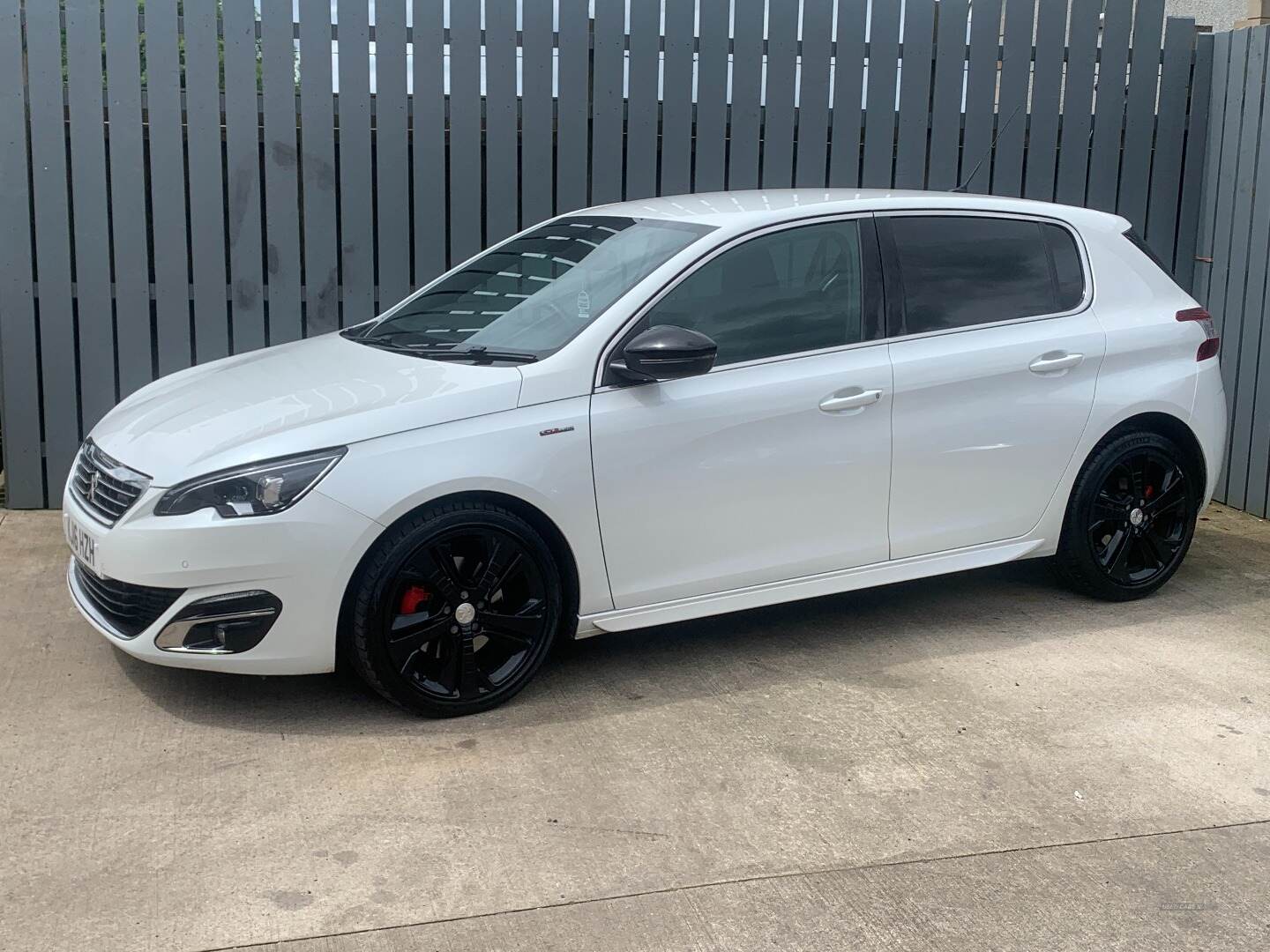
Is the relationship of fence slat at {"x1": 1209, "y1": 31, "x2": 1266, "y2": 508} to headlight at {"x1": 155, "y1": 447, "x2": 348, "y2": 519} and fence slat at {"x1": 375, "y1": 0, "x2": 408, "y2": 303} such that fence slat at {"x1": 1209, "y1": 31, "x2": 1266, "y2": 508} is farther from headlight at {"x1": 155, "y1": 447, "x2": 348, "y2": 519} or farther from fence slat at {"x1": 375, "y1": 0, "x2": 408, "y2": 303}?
headlight at {"x1": 155, "y1": 447, "x2": 348, "y2": 519}

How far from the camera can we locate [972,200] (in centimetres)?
536

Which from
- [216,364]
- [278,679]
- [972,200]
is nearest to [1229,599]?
[972,200]

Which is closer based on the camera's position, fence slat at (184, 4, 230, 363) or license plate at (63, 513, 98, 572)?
license plate at (63, 513, 98, 572)

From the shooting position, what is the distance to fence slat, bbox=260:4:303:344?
678 centimetres

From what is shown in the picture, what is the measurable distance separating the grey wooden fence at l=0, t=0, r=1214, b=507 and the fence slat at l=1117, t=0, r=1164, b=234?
52cm

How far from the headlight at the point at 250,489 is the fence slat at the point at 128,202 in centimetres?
317

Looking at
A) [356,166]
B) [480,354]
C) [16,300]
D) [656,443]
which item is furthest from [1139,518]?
[16,300]

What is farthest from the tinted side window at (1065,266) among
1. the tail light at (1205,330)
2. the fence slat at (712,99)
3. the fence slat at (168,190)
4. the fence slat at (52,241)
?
the fence slat at (52,241)

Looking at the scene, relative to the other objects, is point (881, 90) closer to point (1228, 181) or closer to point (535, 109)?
point (535, 109)

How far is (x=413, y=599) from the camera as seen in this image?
4.26 meters

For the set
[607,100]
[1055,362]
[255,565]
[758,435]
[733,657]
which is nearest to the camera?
[255,565]

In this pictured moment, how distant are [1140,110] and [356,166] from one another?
4463 millimetres

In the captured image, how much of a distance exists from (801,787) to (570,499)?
1177mm

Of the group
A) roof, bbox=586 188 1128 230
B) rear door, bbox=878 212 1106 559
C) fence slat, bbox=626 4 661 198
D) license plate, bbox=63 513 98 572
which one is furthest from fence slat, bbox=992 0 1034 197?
license plate, bbox=63 513 98 572
